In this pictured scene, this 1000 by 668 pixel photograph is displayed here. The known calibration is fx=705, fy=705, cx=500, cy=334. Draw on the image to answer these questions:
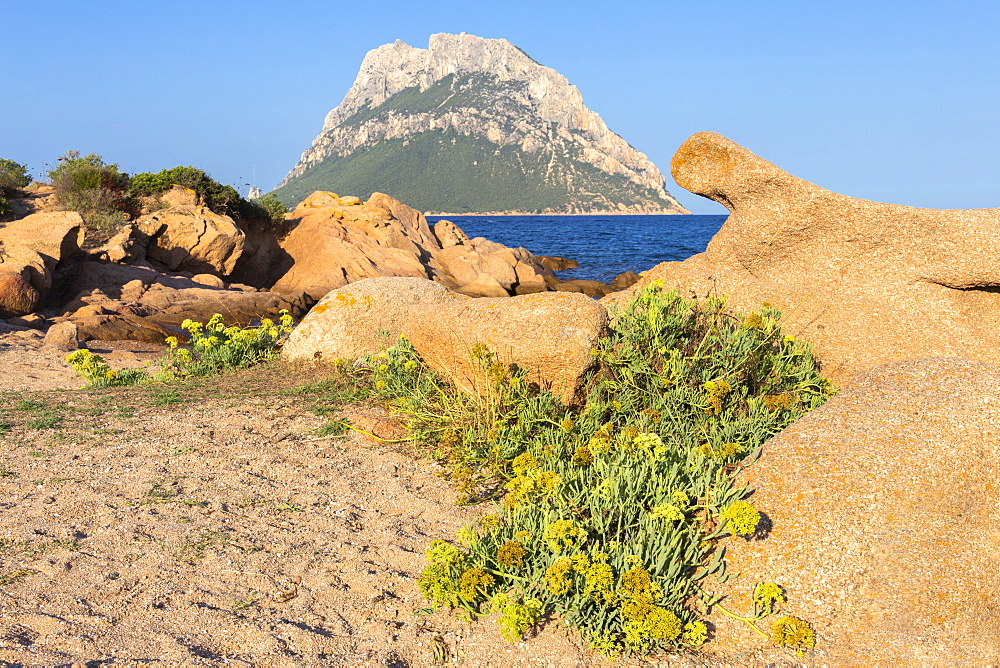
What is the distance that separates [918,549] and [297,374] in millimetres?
6446

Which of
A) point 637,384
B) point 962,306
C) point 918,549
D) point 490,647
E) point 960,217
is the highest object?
point 960,217

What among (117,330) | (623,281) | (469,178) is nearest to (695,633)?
(117,330)

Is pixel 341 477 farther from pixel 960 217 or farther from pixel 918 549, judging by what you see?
pixel 960 217

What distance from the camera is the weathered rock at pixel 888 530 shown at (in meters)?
3.28

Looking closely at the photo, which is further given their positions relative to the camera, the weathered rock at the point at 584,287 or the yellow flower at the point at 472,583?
the weathered rock at the point at 584,287

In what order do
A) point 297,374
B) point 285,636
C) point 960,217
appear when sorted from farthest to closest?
1. point 297,374
2. point 960,217
3. point 285,636

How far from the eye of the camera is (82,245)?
17.3 m

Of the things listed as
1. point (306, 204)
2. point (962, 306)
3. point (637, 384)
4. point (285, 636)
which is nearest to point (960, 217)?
point (962, 306)

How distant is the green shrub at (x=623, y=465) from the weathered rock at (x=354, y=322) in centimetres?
216

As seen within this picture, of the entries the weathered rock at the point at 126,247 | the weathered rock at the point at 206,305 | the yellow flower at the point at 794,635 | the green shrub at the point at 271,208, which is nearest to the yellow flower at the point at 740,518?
the yellow flower at the point at 794,635

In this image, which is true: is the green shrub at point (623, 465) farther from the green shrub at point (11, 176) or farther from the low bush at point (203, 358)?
the green shrub at point (11, 176)

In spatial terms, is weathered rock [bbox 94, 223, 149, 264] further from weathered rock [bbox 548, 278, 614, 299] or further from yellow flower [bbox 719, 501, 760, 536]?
yellow flower [bbox 719, 501, 760, 536]

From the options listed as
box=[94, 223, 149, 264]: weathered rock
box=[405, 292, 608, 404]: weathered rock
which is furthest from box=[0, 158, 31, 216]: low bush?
box=[405, 292, 608, 404]: weathered rock

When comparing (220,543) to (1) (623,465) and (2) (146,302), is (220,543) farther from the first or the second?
(2) (146,302)
